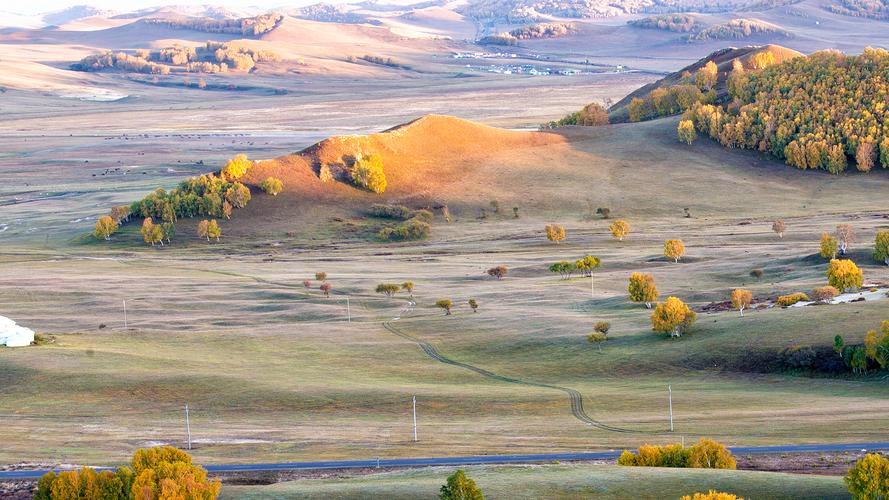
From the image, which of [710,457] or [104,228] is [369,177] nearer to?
[104,228]

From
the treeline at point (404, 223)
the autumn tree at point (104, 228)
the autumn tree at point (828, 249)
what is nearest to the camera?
the autumn tree at point (828, 249)

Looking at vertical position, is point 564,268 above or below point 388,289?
above

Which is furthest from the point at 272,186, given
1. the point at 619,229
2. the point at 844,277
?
the point at 844,277

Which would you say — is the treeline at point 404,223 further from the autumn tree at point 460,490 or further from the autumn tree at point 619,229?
the autumn tree at point 460,490

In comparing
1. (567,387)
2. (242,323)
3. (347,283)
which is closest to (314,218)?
(347,283)

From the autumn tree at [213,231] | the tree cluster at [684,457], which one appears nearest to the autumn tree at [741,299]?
the tree cluster at [684,457]

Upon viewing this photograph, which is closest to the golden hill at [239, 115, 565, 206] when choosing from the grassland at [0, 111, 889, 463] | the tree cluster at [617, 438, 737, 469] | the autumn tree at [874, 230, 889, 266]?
the grassland at [0, 111, 889, 463]
